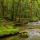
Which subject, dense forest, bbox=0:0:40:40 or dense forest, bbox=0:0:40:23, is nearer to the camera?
dense forest, bbox=0:0:40:40

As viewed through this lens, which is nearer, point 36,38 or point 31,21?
point 36,38

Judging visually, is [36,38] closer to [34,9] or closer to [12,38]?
[12,38]

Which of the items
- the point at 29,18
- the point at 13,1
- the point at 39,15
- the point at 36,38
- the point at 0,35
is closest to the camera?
the point at 0,35

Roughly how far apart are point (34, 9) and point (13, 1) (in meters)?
0.87

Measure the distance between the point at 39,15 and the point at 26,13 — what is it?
617 millimetres

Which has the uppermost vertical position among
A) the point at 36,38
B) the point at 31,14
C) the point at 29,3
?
the point at 29,3

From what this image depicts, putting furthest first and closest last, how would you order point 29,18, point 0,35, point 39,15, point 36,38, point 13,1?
point 39,15 → point 29,18 → point 13,1 → point 36,38 → point 0,35

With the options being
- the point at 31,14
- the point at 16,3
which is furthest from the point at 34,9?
the point at 16,3

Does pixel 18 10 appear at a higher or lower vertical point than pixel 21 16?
higher

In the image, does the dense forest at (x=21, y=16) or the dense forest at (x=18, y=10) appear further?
the dense forest at (x=18, y=10)

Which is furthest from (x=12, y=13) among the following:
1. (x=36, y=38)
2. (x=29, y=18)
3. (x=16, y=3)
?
(x=36, y=38)

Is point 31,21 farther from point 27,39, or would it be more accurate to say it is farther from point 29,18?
point 27,39

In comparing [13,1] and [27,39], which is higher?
[13,1]

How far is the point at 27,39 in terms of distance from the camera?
2717 millimetres
